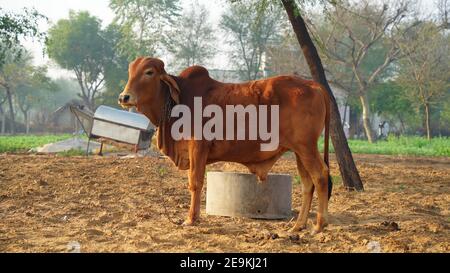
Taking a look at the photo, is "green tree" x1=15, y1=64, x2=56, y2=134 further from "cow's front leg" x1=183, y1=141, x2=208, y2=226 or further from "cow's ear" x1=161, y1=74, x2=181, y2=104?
"cow's front leg" x1=183, y1=141, x2=208, y2=226

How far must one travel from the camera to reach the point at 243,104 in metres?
6.67

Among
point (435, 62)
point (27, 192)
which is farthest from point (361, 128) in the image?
point (27, 192)

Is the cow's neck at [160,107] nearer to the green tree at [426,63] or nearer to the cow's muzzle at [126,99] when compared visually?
the cow's muzzle at [126,99]

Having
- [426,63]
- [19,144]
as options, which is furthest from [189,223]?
[426,63]

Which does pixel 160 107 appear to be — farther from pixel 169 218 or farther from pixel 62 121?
pixel 62 121

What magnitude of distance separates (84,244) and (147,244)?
582 millimetres

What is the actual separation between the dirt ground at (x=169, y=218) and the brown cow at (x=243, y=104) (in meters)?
0.53

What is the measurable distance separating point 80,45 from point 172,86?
46653 millimetres

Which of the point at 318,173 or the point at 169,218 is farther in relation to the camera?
the point at 169,218

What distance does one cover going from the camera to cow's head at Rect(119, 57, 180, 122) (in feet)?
21.3

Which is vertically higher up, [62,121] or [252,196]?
[62,121]

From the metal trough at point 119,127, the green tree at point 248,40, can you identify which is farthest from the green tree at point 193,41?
the metal trough at point 119,127

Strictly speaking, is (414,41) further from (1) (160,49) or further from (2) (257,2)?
(2) (257,2)

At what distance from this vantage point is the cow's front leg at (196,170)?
6637 millimetres
